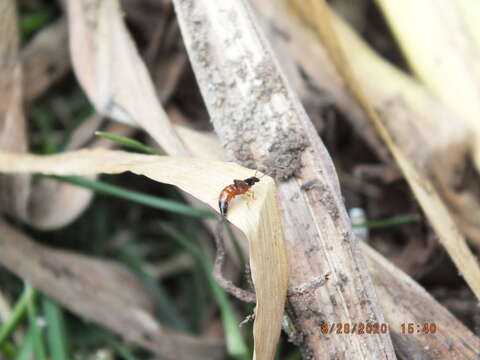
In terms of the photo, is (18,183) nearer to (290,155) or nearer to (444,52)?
(290,155)

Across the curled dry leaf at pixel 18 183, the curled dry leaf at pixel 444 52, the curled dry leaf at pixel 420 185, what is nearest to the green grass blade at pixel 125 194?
the curled dry leaf at pixel 18 183


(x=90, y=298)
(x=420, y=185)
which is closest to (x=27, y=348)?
(x=90, y=298)

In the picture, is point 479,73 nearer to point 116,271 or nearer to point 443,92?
point 443,92

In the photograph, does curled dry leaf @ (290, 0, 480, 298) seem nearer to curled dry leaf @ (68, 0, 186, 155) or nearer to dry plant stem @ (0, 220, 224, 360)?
curled dry leaf @ (68, 0, 186, 155)

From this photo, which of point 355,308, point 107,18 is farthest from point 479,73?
point 107,18

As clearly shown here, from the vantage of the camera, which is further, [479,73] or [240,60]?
[479,73]
